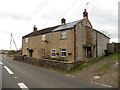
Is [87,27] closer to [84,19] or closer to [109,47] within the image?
[84,19]

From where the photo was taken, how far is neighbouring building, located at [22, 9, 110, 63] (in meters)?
22.0

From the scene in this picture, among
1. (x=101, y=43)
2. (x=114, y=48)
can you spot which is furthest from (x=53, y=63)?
(x=114, y=48)

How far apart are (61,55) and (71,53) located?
2.50 m

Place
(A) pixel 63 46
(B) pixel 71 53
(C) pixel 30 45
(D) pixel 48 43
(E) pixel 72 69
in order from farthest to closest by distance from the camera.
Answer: (C) pixel 30 45 < (D) pixel 48 43 < (A) pixel 63 46 < (B) pixel 71 53 < (E) pixel 72 69

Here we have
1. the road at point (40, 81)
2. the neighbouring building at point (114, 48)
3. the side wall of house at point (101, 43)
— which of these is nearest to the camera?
the road at point (40, 81)

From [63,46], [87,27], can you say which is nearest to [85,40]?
[87,27]

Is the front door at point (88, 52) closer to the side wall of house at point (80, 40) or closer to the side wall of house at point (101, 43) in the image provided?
the side wall of house at point (80, 40)

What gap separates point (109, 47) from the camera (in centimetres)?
2819

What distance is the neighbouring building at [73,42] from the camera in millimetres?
22019

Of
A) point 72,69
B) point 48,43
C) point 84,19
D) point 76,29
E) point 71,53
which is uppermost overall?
point 84,19

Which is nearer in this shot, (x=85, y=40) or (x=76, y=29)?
(x=76, y=29)


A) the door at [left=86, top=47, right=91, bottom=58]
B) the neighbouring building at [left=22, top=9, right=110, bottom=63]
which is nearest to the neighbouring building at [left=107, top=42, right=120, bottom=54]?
the neighbouring building at [left=22, top=9, right=110, bottom=63]

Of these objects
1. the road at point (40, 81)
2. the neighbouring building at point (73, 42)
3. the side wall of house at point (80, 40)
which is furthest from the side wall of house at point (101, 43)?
the road at point (40, 81)

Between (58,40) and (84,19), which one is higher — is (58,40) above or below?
below
